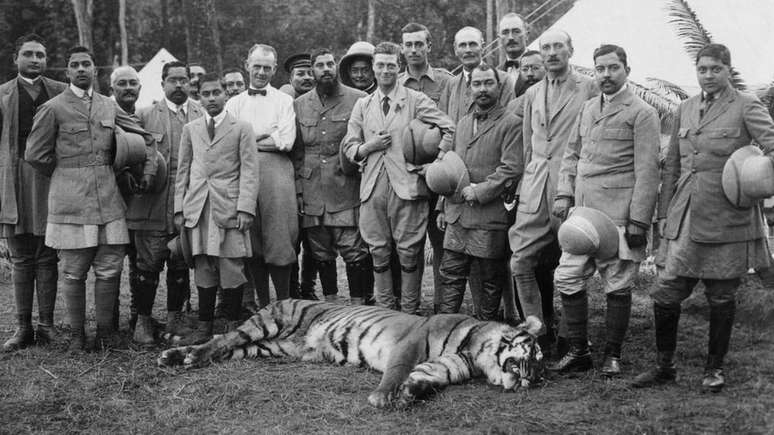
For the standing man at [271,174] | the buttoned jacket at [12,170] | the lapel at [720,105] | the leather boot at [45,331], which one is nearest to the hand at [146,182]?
the buttoned jacket at [12,170]

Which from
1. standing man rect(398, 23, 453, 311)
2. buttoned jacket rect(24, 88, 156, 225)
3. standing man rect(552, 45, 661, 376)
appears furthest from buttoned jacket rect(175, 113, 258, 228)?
standing man rect(552, 45, 661, 376)

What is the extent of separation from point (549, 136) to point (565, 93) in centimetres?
34

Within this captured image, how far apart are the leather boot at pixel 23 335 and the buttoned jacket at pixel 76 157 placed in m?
0.93

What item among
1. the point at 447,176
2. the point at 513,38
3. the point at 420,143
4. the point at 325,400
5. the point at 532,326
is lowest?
the point at 325,400

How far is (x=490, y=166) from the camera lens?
6090mm

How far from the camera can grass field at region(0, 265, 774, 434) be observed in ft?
14.6

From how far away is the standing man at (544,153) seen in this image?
571cm

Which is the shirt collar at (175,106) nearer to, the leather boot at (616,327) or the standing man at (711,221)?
the leather boot at (616,327)

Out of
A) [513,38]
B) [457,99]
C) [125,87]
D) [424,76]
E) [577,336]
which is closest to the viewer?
[577,336]

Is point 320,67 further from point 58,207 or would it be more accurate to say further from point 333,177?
point 58,207

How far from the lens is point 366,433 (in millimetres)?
4359

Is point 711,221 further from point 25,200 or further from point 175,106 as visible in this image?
point 25,200

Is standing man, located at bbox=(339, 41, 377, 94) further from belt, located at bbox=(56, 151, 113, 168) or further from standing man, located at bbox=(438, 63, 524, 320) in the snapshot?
belt, located at bbox=(56, 151, 113, 168)

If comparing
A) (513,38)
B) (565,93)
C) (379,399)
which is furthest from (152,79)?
(379,399)
